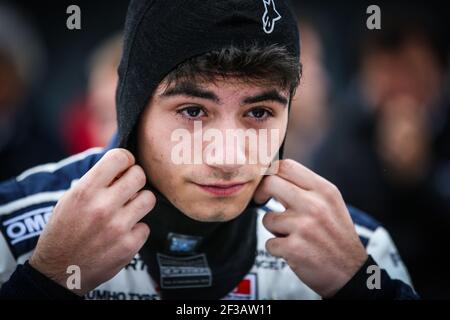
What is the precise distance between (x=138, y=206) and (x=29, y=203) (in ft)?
2.26

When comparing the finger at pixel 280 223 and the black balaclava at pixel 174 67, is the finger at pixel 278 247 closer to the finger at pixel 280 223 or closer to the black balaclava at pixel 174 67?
the finger at pixel 280 223

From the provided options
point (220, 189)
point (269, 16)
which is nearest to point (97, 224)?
point (220, 189)

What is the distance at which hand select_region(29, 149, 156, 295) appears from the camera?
6.34 feet

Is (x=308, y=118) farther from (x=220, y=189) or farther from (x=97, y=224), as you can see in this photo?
(x=97, y=224)

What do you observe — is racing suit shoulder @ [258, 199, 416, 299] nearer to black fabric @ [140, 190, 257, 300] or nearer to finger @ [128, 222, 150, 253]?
black fabric @ [140, 190, 257, 300]

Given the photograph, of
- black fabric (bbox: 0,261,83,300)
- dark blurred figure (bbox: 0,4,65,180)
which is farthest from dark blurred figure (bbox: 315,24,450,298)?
dark blurred figure (bbox: 0,4,65,180)

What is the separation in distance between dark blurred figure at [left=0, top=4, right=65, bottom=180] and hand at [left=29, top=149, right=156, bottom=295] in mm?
2080

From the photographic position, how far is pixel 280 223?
218 centimetres

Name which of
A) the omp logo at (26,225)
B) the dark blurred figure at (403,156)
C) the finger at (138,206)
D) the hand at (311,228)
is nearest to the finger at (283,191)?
the hand at (311,228)

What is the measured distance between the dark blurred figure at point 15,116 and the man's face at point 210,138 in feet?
7.14

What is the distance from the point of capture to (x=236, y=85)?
198 cm

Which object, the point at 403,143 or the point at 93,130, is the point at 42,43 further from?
the point at 403,143
